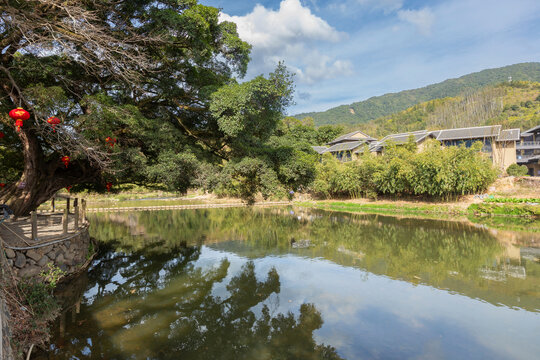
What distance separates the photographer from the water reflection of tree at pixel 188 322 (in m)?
5.40

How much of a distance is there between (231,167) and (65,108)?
3291 mm

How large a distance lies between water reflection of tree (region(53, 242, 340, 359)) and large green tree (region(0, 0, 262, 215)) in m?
3.10

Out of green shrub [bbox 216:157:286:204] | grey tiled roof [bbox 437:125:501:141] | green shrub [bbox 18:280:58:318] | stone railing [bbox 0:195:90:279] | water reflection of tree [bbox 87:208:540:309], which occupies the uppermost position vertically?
grey tiled roof [bbox 437:125:501:141]

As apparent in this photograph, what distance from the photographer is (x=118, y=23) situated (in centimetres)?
602

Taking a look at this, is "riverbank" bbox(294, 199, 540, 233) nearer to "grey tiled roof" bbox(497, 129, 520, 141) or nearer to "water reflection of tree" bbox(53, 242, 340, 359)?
"grey tiled roof" bbox(497, 129, 520, 141)

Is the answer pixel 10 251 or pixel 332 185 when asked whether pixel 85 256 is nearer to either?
pixel 10 251

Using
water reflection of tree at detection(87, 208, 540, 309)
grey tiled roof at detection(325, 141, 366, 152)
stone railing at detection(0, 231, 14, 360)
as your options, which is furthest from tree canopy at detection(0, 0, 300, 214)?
grey tiled roof at detection(325, 141, 366, 152)

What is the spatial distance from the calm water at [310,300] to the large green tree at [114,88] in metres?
3.15

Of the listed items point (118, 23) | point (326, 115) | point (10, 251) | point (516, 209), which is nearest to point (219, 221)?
point (10, 251)

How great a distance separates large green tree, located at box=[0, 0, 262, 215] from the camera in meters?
4.99

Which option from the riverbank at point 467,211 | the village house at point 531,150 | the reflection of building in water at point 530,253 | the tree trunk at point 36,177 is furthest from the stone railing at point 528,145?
the tree trunk at point 36,177

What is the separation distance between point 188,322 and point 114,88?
543 centimetres

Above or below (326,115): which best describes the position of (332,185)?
below

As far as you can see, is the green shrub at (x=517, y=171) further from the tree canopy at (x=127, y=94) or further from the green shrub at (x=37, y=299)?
the green shrub at (x=37, y=299)
